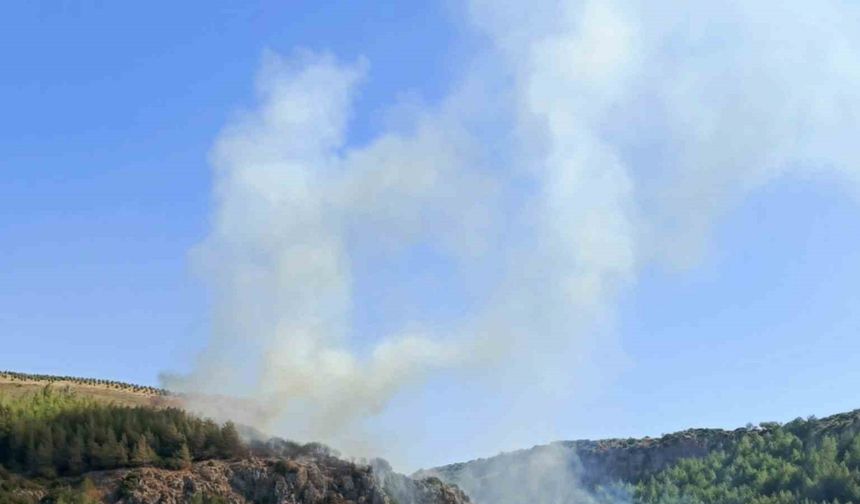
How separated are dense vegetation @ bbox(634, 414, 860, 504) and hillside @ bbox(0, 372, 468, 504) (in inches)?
2345

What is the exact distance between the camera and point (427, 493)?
128 m

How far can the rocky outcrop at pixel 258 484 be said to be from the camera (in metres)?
104

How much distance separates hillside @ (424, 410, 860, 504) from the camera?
6570 inches

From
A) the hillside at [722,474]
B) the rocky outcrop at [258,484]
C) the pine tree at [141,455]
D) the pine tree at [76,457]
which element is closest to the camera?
the rocky outcrop at [258,484]

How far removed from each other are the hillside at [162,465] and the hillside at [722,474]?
38.3m

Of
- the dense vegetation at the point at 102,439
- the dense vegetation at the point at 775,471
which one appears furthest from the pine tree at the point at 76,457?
the dense vegetation at the point at 775,471

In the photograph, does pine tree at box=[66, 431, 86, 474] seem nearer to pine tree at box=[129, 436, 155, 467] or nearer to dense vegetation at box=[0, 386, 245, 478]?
dense vegetation at box=[0, 386, 245, 478]

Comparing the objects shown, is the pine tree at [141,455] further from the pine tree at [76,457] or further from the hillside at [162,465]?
the pine tree at [76,457]

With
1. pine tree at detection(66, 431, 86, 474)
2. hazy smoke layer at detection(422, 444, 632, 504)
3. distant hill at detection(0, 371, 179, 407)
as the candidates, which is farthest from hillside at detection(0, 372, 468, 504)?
hazy smoke layer at detection(422, 444, 632, 504)

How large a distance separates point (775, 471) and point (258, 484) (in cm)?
9445

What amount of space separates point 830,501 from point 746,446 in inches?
1170

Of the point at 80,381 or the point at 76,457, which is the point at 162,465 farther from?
the point at 80,381

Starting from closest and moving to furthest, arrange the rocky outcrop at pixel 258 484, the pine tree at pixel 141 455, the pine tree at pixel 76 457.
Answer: the rocky outcrop at pixel 258 484 < the pine tree at pixel 76 457 < the pine tree at pixel 141 455

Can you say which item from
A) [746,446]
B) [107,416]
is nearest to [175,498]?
[107,416]
